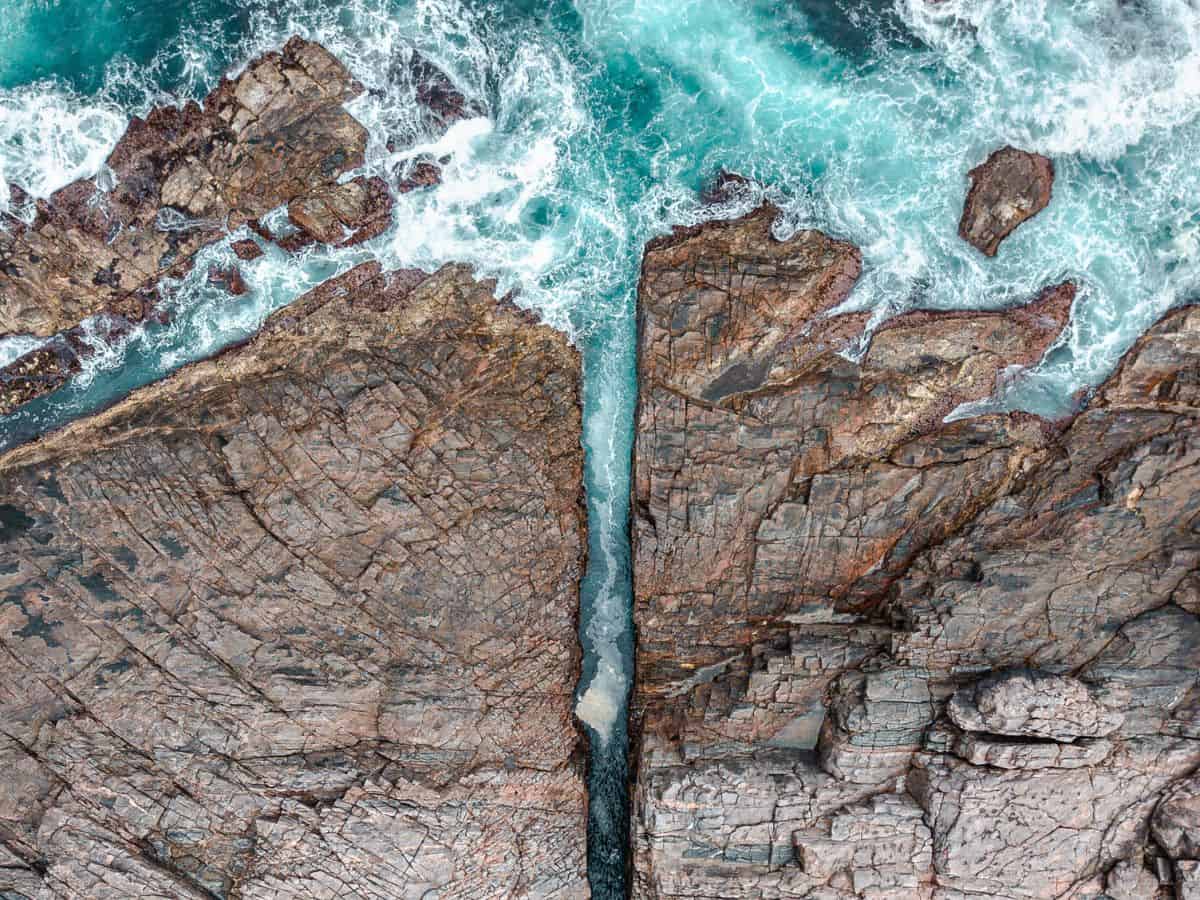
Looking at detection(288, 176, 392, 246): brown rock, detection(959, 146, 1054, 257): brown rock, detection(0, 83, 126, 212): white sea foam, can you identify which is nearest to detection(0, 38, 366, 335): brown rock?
detection(0, 83, 126, 212): white sea foam

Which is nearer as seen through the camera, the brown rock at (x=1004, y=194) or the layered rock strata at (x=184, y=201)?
the layered rock strata at (x=184, y=201)

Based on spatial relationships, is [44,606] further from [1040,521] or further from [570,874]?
[1040,521]

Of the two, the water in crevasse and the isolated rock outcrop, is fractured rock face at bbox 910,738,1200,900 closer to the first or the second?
the water in crevasse

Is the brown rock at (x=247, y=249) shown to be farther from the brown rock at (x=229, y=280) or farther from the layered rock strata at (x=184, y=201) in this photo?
the brown rock at (x=229, y=280)

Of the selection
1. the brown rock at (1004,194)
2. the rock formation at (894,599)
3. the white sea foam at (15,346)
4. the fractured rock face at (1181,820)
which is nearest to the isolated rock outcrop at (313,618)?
the white sea foam at (15,346)

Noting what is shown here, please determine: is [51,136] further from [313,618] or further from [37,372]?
[313,618]

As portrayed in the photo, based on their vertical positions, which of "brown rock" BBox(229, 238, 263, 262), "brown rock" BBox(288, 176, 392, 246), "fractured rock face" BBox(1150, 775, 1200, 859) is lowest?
"fractured rock face" BBox(1150, 775, 1200, 859)
